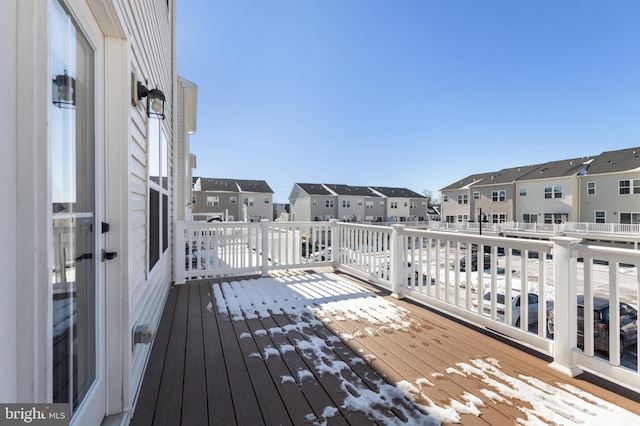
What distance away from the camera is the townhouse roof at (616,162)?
17391 mm

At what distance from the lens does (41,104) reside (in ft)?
2.53

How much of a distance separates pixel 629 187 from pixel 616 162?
207 cm

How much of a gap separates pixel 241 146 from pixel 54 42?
16.4 meters

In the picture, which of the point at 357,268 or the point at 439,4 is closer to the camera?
the point at 357,268

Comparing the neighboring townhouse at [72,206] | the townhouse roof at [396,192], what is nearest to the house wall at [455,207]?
the townhouse roof at [396,192]

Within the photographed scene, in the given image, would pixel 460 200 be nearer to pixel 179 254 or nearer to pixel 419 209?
pixel 419 209

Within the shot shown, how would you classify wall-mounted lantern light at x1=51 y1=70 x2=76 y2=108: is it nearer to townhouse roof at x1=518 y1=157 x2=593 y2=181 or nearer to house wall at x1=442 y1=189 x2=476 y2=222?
townhouse roof at x1=518 y1=157 x2=593 y2=181

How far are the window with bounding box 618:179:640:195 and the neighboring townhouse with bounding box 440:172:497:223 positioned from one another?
849cm

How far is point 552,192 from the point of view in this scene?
20.2 m

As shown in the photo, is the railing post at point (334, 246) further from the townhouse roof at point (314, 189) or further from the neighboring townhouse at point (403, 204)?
the neighboring townhouse at point (403, 204)

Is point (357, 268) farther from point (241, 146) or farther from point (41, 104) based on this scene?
point (241, 146)

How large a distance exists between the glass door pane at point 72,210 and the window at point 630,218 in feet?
84.5

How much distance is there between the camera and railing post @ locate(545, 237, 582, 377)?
1980 mm

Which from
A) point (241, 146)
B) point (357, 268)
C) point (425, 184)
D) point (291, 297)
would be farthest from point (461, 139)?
point (425, 184)
